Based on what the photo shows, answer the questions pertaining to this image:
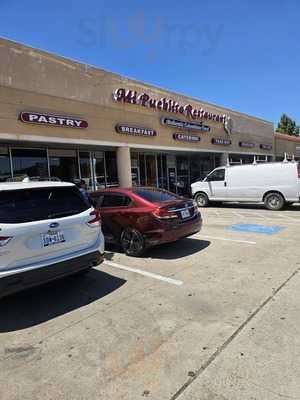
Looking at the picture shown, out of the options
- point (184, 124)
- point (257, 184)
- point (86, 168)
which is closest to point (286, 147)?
point (184, 124)

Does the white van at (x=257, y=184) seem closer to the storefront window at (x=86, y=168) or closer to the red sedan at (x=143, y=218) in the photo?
the storefront window at (x=86, y=168)

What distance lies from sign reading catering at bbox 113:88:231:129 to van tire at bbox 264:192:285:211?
8.48 metres

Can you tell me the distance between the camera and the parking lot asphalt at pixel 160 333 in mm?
2666

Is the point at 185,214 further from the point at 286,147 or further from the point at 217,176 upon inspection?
the point at 286,147

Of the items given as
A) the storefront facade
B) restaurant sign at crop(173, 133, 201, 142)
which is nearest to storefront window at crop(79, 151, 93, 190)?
restaurant sign at crop(173, 133, 201, 142)

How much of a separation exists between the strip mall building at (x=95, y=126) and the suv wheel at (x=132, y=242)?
7193 mm

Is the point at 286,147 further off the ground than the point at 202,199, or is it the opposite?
the point at 286,147

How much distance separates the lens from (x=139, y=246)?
21.7ft

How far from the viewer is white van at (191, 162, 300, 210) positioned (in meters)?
12.7

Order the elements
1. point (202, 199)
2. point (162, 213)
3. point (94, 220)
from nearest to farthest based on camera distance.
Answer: point (94, 220) < point (162, 213) < point (202, 199)

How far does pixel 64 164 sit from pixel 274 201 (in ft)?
32.9

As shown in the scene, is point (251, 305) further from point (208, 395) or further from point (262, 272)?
point (208, 395)

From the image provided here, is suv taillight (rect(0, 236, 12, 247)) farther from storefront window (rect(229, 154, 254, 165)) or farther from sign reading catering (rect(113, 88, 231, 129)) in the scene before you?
storefront window (rect(229, 154, 254, 165))

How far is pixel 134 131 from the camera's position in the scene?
16.4 m
